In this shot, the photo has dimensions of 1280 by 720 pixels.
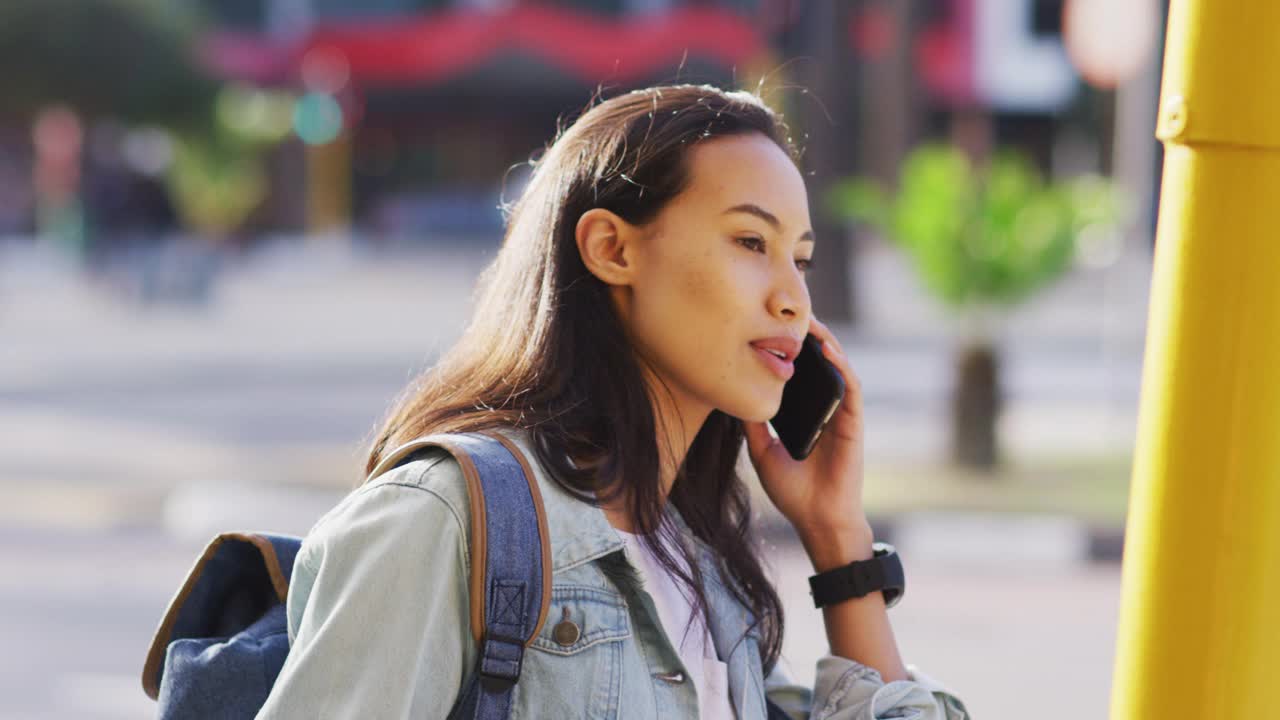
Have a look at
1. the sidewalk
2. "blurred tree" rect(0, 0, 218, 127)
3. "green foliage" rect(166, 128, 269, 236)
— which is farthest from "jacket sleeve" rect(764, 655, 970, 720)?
"green foliage" rect(166, 128, 269, 236)

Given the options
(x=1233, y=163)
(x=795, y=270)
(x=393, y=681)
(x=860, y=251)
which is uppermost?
(x=1233, y=163)

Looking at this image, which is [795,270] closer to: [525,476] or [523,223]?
[523,223]

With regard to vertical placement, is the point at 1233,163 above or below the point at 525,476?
above

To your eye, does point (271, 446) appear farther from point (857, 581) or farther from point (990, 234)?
point (857, 581)

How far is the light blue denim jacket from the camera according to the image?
1400mm

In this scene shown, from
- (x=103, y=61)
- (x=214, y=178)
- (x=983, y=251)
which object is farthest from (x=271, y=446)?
(x=214, y=178)

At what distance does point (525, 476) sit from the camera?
1.51m

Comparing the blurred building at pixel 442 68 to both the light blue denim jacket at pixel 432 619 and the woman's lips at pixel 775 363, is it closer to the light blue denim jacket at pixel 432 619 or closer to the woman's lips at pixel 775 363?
the woman's lips at pixel 775 363

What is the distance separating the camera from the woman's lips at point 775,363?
1.77 metres

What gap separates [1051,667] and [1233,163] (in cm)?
528

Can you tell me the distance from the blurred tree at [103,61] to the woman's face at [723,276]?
21046 millimetres

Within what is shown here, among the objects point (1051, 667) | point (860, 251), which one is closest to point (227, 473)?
point (1051, 667)

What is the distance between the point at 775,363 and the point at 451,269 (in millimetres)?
29432

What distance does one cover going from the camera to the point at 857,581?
1.94m
